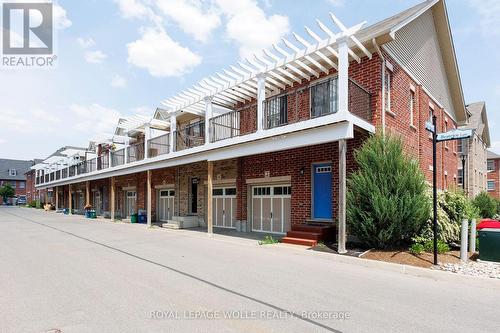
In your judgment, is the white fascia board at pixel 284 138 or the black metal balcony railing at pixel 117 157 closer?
the white fascia board at pixel 284 138

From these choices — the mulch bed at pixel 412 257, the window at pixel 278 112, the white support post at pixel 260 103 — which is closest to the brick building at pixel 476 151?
the window at pixel 278 112

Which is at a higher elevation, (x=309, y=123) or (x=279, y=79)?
(x=279, y=79)

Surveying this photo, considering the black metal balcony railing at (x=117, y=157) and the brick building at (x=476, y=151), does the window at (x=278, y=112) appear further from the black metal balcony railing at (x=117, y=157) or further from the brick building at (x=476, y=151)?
the brick building at (x=476, y=151)

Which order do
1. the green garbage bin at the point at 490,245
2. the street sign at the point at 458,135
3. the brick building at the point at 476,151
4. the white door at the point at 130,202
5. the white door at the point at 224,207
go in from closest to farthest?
the street sign at the point at 458,135
the green garbage bin at the point at 490,245
the white door at the point at 224,207
the brick building at the point at 476,151
the white door at the point at 130,202

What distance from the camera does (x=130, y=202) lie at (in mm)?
27844

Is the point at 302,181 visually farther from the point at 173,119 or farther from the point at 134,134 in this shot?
the point at 134,134

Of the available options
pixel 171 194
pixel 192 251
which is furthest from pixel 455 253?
pixel 171 194

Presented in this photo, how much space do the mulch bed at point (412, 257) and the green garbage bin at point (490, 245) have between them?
0.52 m

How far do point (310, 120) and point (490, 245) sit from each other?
554 cm

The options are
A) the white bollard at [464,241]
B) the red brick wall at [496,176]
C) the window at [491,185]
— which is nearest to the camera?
the white bollard at [464,241]

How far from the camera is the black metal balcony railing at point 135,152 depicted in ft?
71.9

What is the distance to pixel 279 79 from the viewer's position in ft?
43.5

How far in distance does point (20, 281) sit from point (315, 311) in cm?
574

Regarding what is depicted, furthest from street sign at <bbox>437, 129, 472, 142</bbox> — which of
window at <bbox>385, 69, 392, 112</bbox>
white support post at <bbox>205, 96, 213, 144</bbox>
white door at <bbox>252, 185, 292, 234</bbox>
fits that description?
white support post at <bbox>205, 96, 213, 144</bbox>
